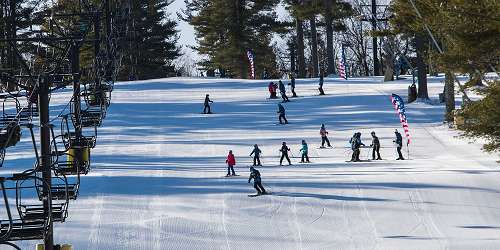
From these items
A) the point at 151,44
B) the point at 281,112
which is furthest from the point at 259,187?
the point at 151,44

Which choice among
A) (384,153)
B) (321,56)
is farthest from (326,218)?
(321,56)

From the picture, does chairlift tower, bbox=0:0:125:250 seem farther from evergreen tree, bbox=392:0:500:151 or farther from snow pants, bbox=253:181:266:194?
evergreen tree, bbox=392:0:500:151

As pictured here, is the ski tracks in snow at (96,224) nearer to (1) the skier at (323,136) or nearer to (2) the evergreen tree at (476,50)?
(1) the skier at (323,136)

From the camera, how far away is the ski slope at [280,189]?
2339 centimetres

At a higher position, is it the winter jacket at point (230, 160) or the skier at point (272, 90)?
the skier at point (272, 90)

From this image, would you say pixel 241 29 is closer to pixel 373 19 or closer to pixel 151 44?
pixel 151 44

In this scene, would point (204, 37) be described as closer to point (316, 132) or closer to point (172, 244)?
point (316, 132)

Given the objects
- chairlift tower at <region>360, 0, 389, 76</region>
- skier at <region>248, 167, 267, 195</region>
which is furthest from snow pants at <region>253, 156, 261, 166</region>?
chairlift tower at <region>360, 0, 389, 76</region>

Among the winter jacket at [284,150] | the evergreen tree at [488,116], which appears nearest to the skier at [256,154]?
the winter jacket at [284,150]

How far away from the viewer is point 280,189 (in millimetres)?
27453

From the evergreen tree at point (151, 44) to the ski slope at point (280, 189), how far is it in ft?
114

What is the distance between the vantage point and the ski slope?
23391 mm

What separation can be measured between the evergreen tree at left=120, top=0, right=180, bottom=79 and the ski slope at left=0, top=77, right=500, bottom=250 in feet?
114

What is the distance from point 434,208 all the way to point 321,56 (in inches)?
2713
